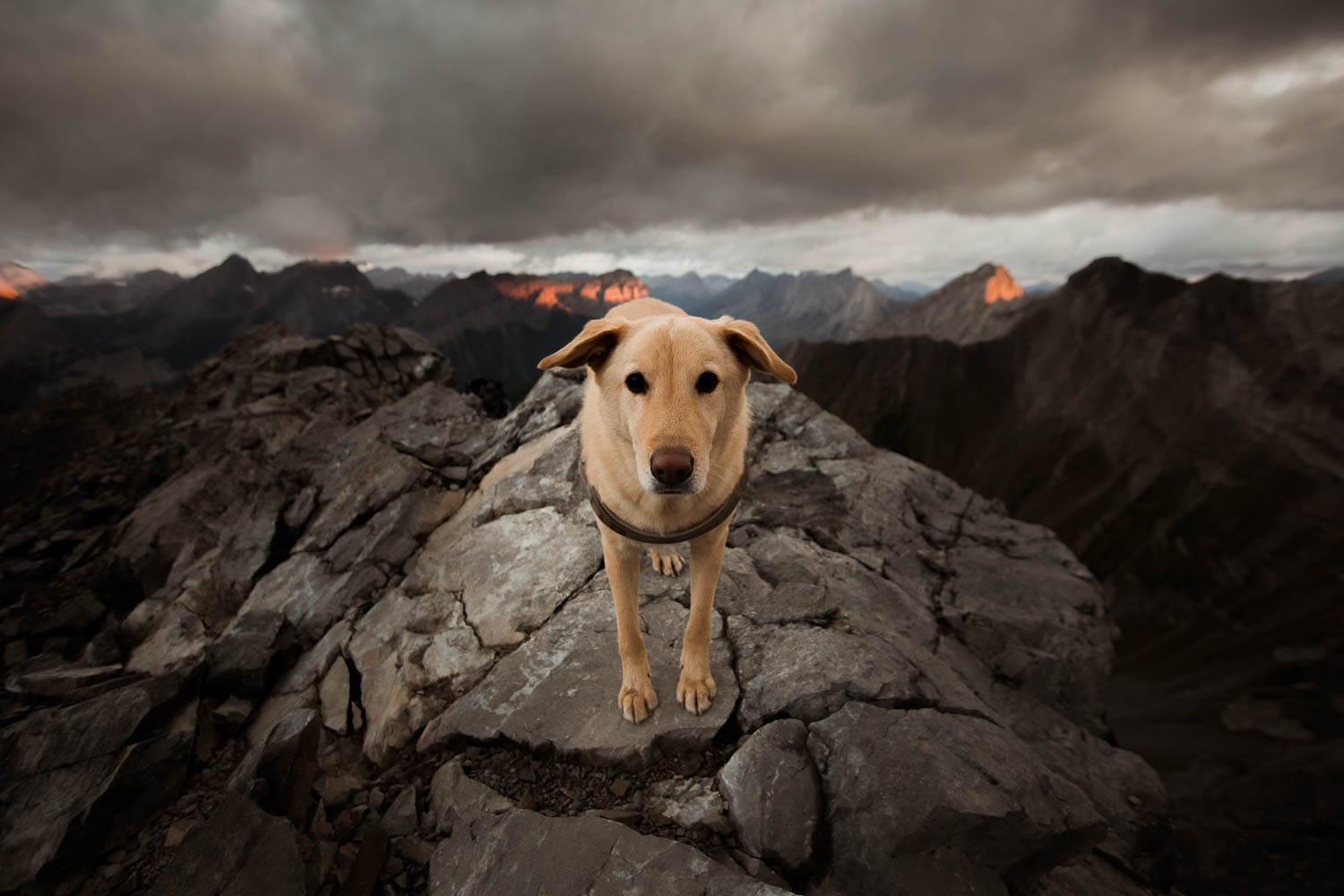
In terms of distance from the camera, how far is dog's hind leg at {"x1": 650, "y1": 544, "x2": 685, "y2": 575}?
26.5 ft

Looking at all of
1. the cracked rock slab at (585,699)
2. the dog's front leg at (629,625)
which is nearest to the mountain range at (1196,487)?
the cracked rock slab at (585,699)

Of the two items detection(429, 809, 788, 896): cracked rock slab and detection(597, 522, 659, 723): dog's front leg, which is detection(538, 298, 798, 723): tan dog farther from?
detection(429, 809, 788, 896): cracked rock slab

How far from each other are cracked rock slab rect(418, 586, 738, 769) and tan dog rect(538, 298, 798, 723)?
20 centimetres

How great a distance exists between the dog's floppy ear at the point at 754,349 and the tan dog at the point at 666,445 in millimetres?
13

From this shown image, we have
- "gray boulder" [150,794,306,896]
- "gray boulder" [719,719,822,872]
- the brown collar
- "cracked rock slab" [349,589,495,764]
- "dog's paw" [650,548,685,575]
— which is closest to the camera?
"gray boulder" [150,794,306,896]

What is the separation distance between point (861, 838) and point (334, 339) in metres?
29.7

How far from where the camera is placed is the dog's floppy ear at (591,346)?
4.87 meters

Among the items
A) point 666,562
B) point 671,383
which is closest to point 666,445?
point 671,383

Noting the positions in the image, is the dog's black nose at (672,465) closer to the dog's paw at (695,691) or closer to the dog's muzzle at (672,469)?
the dog's muzzle at (672,469)

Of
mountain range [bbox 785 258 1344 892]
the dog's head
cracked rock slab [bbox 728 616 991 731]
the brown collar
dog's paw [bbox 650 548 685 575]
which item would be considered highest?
the dog's head

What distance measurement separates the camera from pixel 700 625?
5824 millimetres

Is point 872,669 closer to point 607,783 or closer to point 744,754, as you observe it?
point 744,754

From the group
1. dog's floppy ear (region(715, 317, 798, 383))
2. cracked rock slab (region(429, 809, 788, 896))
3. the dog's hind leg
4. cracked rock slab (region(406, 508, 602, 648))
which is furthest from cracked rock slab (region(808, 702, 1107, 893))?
cracked rock slab (region(406, 508, 602, 648))

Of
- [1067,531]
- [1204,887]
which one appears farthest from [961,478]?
[1204,887]
